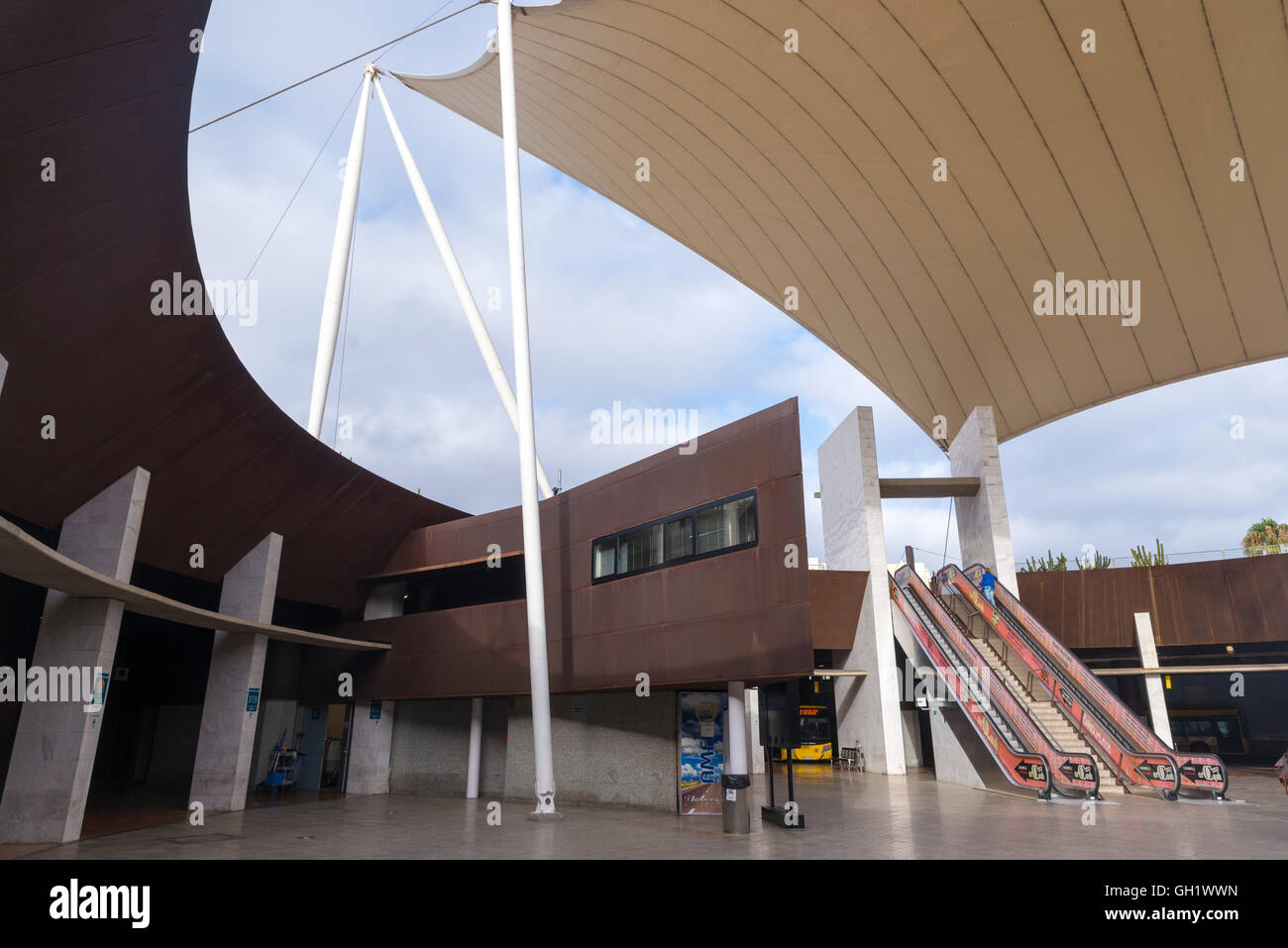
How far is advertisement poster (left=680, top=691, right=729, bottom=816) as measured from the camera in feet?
52.4

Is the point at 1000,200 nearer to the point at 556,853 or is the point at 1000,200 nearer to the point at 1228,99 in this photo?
the point at 1228,99

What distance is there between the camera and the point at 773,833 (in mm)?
12953

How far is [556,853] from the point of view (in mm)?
10664

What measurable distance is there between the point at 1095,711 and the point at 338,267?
24.8 metres

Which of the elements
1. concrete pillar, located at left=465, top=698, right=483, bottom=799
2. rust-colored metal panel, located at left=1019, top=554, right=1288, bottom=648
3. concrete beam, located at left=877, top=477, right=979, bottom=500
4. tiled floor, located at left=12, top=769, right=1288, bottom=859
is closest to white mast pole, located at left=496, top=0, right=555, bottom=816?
tiled floor, located at left=12, top=769, right=1288, bottom=859

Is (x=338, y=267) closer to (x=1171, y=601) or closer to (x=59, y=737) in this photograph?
(x=59, y=737)

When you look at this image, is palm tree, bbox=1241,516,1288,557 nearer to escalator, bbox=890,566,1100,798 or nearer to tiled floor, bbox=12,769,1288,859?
escalator, bbox=890,566,1100,798

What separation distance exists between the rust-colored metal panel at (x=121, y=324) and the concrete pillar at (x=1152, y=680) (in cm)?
2756

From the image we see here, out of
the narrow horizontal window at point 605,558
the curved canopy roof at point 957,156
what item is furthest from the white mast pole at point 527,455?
the curved canopy roof at point 957,156

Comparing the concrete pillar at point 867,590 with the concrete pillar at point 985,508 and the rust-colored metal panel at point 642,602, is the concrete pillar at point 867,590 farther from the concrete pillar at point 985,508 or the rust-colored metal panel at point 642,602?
the rust-colored metal panel at point 642,602

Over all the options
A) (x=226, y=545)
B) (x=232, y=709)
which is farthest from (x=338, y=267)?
(x=232, y=709)

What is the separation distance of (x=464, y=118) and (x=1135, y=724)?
3073 centimetres

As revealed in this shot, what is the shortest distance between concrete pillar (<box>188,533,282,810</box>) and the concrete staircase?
18.9 meters

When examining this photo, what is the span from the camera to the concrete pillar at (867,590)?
25.6 metres
